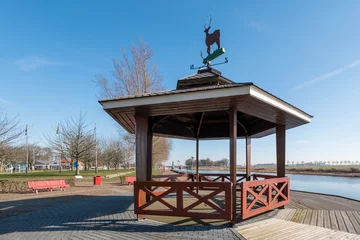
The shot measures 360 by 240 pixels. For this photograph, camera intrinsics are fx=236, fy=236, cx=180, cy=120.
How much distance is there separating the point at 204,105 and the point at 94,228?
4.07 metres

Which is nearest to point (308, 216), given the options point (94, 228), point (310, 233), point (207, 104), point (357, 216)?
point (357, 216)

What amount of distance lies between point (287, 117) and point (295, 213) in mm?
2887

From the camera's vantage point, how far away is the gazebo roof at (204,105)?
5.59 meters

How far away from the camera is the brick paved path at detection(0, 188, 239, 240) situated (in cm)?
504

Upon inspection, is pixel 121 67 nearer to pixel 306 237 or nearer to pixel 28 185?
pixel 28 185

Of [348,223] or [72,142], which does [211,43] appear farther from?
[72,142]

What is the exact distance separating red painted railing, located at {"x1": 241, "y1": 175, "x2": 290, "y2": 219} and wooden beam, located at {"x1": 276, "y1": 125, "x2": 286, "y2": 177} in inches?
18.3

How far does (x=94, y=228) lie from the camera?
5.61 meters

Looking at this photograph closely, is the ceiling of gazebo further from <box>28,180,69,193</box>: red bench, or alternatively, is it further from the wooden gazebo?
<box>28,180,69,193</box>: red bench

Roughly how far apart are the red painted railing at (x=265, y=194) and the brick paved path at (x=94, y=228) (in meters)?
0.78

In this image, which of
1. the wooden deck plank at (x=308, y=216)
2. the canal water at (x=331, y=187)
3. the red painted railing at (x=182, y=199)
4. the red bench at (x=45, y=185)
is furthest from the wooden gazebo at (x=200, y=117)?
the canal water at (x=331, y=187)

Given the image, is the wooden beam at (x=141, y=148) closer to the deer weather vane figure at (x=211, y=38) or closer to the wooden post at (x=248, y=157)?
the deer weather vane figure at (x=211, y=38)

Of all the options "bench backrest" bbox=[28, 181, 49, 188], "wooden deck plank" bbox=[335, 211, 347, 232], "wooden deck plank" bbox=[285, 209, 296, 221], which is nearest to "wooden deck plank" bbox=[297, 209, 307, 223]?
"wooden deck plank" bbox=[285, 209, 296, 221]

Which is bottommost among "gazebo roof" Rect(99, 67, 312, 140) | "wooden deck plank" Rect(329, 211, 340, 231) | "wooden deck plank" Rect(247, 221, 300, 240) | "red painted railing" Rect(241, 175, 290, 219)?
"wooden deck plank" Rect(329, 211, 340, 231)
